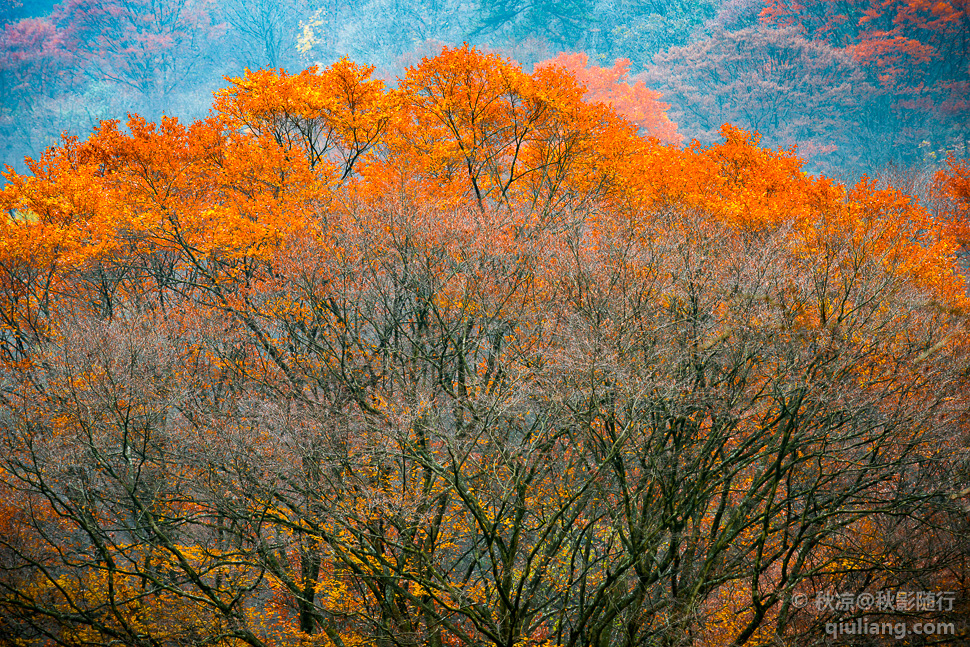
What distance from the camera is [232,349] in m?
14.8

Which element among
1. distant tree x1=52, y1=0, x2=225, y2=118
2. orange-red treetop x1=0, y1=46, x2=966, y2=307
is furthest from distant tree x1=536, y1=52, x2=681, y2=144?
distant tree x1=52, y1=0, x2=225, y2=118

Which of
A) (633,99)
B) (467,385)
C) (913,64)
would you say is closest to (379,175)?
(467,385)

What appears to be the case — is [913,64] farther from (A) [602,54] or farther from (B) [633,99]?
(A) [602,54]

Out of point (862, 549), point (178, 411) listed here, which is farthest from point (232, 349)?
point (862, 549)

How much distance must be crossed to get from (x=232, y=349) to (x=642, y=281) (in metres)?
9.55

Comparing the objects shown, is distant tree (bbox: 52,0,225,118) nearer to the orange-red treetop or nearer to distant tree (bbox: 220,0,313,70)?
distant tree (bbox: 220,0,313,70)

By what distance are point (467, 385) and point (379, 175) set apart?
821 cm

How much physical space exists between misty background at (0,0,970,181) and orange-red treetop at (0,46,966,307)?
2650cm

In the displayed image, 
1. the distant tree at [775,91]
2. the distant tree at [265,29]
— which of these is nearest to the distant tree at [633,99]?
the distant tree at [775,91]

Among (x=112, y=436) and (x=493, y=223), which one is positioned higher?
(x=493, y=223)

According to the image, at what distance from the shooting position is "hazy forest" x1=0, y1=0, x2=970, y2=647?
10.8 metres

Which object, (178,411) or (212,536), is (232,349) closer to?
(178,411)

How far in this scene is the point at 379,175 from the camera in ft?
60.2

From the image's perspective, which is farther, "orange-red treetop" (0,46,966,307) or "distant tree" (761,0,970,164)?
"distant tree" (761,0,970,164)
